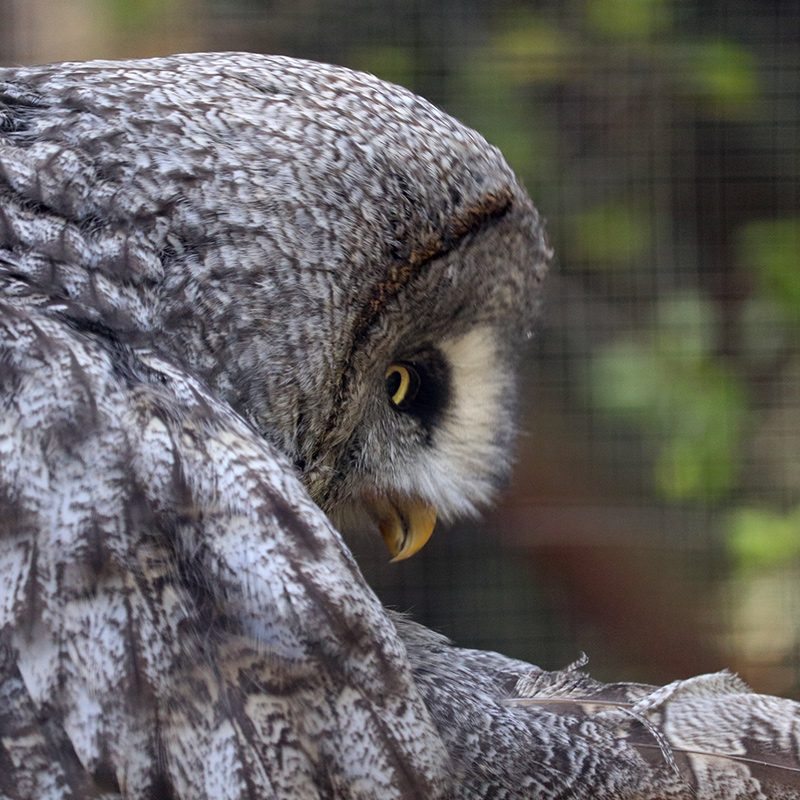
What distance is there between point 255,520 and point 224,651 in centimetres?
7

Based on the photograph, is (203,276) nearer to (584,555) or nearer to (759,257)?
(584,555)

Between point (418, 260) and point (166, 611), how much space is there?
0.36 metres

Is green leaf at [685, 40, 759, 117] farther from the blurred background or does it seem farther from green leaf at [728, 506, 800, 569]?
green leaf at [728, 506, 800, 569]

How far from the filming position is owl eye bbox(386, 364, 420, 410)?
0.96 metres

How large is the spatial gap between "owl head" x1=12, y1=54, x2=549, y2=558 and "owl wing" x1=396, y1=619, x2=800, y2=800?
0.55 ft

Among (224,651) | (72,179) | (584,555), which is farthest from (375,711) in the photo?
(584,555)

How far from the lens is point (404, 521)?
3.44ft

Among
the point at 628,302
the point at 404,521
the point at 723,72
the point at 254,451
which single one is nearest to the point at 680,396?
the point at 628,302

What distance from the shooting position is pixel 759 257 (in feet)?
7.98

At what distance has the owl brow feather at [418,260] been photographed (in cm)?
86

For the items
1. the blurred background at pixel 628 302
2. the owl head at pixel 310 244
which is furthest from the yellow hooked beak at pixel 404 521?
the blurred background at pixel 628 302

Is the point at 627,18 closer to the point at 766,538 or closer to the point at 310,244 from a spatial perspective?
the point at 766,538

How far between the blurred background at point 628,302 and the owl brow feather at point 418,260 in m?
1.32

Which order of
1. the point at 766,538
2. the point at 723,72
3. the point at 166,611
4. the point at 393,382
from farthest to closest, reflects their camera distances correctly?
the point at 723,72, the point at 766,538, the point at 393,382, the point at 166,611
